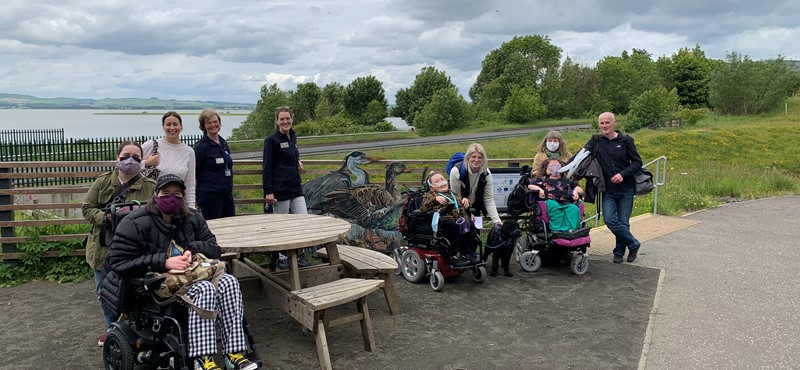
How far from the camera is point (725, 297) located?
6.17 meters

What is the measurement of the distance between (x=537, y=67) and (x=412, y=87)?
16.4 meters

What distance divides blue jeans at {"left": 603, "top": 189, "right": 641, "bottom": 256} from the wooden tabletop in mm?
3503

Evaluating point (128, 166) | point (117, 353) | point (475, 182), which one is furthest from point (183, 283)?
point (475, 182)

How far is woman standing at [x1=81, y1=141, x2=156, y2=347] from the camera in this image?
4.74 metres

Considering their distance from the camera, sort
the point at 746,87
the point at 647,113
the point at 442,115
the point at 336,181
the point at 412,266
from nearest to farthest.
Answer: the point at 412,266 < the point at 336,181 < the point at 647,113 < the point at 442,115 < the point at 746,87

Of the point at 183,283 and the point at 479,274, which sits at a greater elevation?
the point at 183,283

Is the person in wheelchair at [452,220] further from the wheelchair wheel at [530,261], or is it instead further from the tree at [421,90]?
the tree at [421,90]

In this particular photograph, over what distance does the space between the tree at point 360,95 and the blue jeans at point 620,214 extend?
55.3 meters

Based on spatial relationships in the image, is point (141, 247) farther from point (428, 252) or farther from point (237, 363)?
point (428, 252)

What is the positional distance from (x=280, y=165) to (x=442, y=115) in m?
39.9

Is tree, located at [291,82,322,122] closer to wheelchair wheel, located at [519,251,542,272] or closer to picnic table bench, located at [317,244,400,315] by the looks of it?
wheelchair wheel, located at [519,251,542,272]

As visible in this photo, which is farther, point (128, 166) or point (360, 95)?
point (360, 95)

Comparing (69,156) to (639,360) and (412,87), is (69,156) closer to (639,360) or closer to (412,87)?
(639,360)

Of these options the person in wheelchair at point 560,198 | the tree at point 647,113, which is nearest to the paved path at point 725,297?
the person in wheelchair at point 560,198
